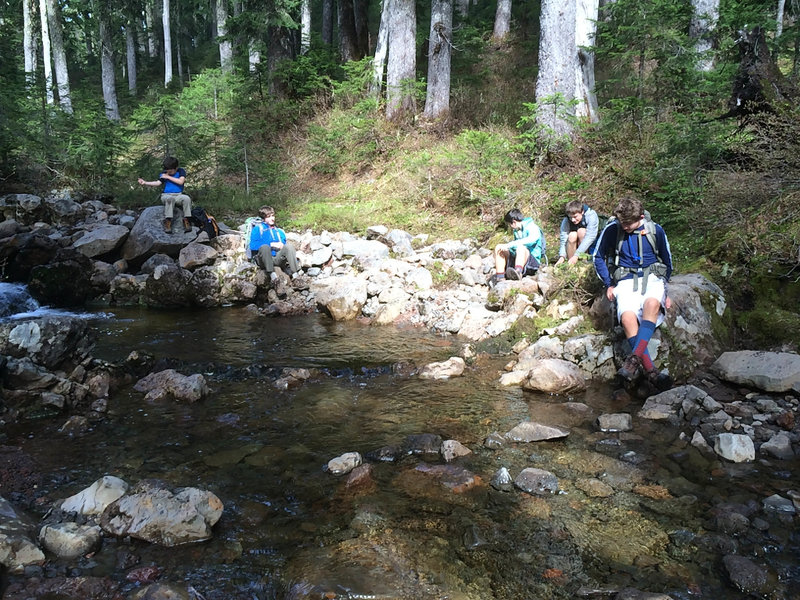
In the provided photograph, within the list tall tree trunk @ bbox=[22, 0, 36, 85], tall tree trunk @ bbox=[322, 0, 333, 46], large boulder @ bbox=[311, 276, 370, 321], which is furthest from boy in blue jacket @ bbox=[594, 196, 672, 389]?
tall tree trunk @ bbox=[22, 0, 36, 85]

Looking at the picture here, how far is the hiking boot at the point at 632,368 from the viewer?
5531mm

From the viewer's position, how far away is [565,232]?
8.70 metres

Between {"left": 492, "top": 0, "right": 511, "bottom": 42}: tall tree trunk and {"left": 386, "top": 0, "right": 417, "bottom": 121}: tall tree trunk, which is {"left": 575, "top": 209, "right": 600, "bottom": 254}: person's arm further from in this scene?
{"left": 492, "top": 0, "right": 511, "bottom": 42}: tall tree trunk

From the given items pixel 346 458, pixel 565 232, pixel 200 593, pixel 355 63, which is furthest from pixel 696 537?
pixel 355 63

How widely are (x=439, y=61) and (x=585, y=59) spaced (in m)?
4.98

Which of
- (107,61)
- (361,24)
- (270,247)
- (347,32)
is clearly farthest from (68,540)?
(107,61)

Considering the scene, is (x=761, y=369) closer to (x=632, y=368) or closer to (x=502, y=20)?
(x=632, y=368)

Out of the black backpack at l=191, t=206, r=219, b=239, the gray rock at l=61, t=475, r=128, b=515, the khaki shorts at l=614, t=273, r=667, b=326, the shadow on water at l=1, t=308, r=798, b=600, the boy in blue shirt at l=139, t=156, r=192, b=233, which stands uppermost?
the boy in blue shirt at l=139, t=156, r=192, b=233

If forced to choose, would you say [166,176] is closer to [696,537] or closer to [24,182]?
[24,182]

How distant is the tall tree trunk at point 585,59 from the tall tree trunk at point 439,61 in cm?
462

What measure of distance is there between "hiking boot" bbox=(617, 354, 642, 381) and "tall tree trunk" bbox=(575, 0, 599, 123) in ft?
26.5

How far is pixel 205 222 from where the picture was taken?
11.9 meters

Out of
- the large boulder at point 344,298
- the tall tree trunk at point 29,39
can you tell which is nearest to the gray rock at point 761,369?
the large boulder at point 344,298

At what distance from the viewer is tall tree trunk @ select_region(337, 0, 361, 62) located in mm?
20062
